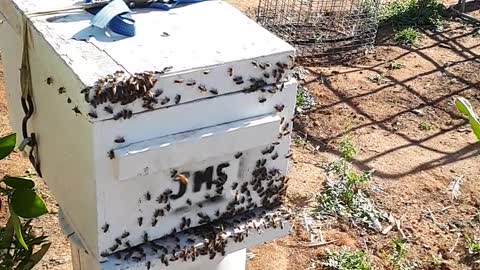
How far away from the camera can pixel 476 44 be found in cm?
544

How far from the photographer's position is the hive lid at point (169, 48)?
1484mm

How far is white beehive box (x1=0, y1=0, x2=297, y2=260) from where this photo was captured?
147cm

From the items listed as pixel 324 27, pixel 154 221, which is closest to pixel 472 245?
pixel 154 221

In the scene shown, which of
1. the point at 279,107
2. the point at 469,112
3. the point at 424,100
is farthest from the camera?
the point at 424,100

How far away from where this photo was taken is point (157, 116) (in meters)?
1.50

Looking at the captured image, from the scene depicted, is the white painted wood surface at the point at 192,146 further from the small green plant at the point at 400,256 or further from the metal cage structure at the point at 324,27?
the metal cage structure at the point at 324,27

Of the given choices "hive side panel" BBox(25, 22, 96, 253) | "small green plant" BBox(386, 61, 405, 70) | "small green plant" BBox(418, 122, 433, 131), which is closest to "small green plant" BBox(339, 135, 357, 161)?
"small green plant" BBox(418, 122, 433, 131)

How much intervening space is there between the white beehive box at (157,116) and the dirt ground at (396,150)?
137 centimetres

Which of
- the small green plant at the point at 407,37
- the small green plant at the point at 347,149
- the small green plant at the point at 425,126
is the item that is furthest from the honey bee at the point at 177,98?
the small green plant at the point at 407,37

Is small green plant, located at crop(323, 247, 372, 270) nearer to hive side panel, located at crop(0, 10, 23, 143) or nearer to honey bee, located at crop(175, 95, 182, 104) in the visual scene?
hive side panel, located at crop(0, 10, 23, 143)

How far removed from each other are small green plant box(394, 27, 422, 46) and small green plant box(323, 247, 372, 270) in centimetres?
278

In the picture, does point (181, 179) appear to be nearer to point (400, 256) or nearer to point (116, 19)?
point (116, 19)

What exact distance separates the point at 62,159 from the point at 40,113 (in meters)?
0.17

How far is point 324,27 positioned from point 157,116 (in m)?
4.22
